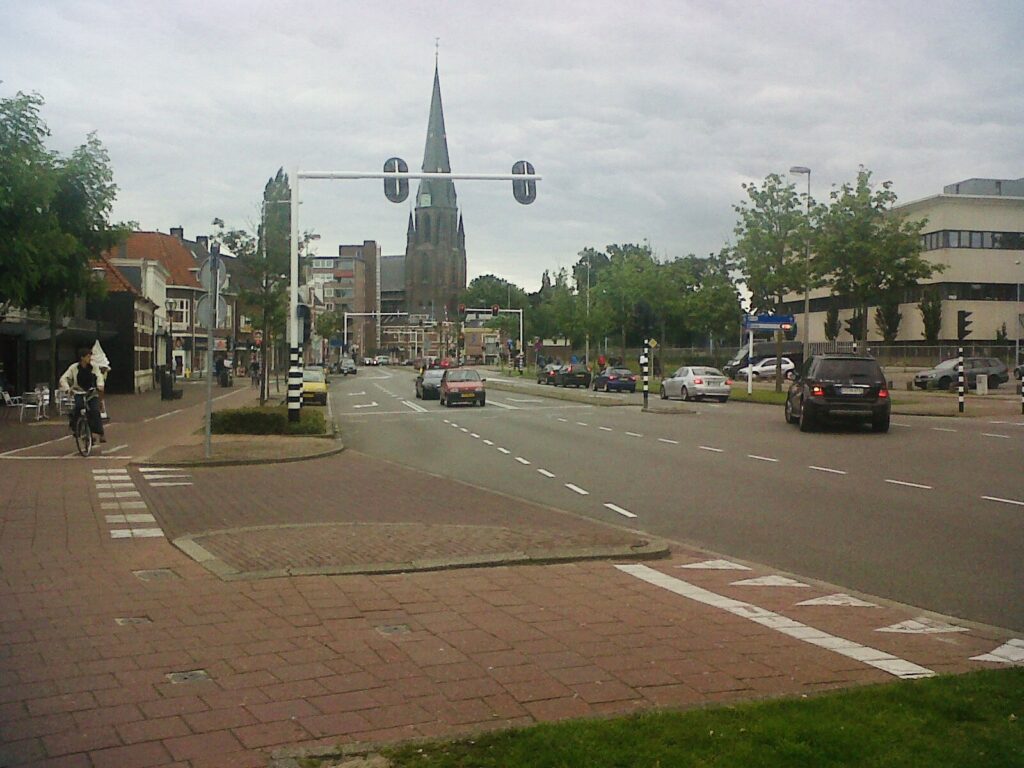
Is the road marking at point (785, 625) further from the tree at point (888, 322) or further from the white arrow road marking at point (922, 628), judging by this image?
the tree at point (888, 322)

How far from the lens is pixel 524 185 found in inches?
904

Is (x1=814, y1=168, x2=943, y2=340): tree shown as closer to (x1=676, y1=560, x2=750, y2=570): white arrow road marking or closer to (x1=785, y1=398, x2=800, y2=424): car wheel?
(x1=785, y1=398, x2=800, y2=424): car wheel

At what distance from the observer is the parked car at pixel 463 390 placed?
40.6m

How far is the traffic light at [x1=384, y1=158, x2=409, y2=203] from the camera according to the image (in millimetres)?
22891

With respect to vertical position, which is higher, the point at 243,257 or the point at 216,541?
the point at 243,257

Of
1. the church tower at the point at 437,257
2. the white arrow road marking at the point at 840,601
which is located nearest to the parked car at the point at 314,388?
the white arrow road marking at the point at 840,601

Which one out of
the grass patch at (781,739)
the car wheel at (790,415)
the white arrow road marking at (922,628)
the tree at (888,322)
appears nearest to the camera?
the grass patch at (781,739)

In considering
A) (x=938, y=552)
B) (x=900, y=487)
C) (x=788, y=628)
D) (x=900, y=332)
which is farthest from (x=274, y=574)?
(x=900, y=332)

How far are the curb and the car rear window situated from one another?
15526mm

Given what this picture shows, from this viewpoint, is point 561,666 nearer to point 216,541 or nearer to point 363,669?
point 363,669

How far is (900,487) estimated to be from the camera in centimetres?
1461

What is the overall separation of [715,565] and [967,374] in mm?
44843

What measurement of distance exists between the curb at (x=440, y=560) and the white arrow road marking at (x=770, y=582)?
1.16 m

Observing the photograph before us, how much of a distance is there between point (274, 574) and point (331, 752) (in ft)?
13.4
